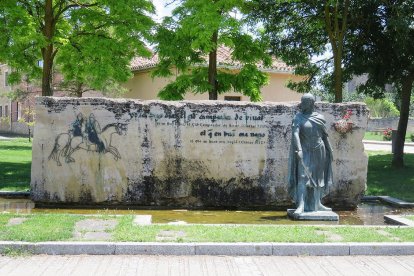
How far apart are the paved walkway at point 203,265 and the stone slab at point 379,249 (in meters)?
0.10

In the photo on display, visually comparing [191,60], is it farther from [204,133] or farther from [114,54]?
[204,133]

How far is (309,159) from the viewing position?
9336 mm

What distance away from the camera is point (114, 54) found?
16719mm

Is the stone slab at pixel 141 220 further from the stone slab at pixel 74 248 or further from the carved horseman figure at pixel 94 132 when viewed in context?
the carved horseman figure at pixel 94 132

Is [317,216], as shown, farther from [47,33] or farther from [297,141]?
[47,33]

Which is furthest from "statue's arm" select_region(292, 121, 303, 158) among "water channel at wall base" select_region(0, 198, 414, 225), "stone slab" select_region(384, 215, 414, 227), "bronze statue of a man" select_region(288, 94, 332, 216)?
"stone slab" select_region(384, 215, 414, 227)

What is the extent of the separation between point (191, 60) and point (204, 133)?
22.0ft

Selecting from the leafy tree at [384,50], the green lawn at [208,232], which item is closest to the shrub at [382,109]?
the leafy tree at [384,50]

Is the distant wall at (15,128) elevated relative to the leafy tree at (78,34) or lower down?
lower down

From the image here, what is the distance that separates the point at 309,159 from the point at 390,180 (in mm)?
7457

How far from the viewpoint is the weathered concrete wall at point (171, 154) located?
10.7 m

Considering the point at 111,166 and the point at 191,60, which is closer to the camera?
the point at 111,166

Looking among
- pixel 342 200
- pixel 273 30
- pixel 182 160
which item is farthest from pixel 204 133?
pixel 273 30

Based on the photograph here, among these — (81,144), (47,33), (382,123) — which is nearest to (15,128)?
(47,33)
